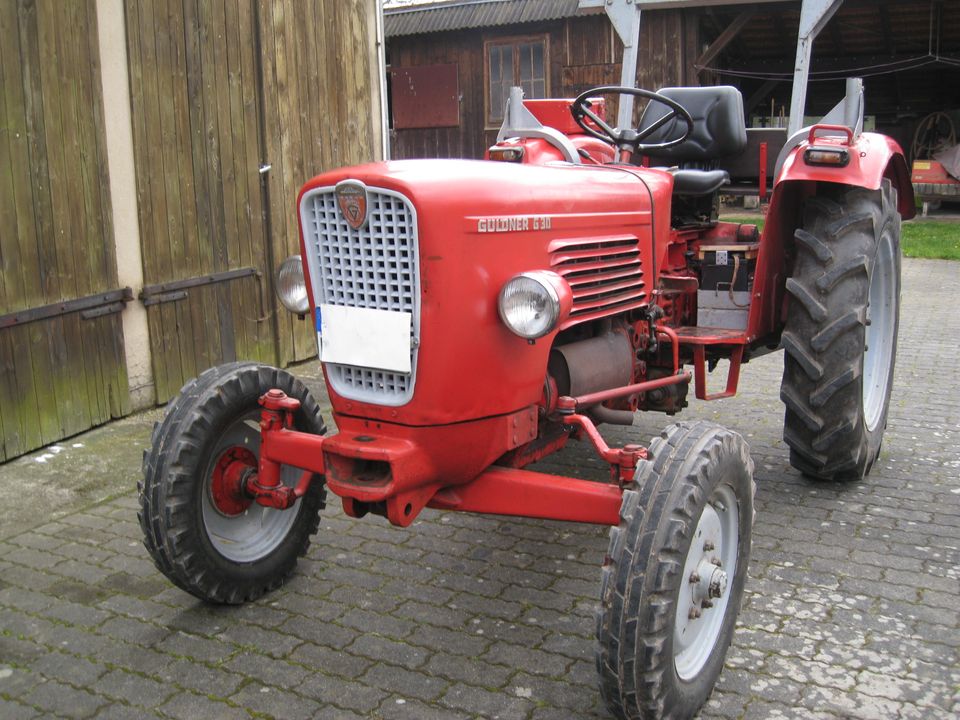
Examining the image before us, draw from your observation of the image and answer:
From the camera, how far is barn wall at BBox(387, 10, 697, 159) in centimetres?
1446

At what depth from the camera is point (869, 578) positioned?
3.45 m

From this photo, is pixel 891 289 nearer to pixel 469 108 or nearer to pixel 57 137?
pixel 57 137

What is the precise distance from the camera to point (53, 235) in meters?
4.87

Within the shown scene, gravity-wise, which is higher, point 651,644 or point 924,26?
point 924,26

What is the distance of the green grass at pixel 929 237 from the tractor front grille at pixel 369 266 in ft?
27.9

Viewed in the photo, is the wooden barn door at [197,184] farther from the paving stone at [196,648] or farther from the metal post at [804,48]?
the metal post at [804,48]

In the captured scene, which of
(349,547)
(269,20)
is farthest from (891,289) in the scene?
(269,20)

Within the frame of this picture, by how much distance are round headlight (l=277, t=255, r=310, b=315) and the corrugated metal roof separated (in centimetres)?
1248

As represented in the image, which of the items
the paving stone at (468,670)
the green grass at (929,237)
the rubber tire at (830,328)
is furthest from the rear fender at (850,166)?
the green grass at (929,237)

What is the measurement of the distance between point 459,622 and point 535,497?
1.98 feet

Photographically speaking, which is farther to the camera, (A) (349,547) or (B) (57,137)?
(B) (57,137)

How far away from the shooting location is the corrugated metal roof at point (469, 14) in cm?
1487

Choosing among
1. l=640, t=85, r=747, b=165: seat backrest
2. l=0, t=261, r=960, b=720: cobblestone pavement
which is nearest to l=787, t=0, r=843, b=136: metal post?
l=640, t=85, r=747, b=165: seat backrest

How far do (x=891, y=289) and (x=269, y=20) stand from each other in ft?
13.4
